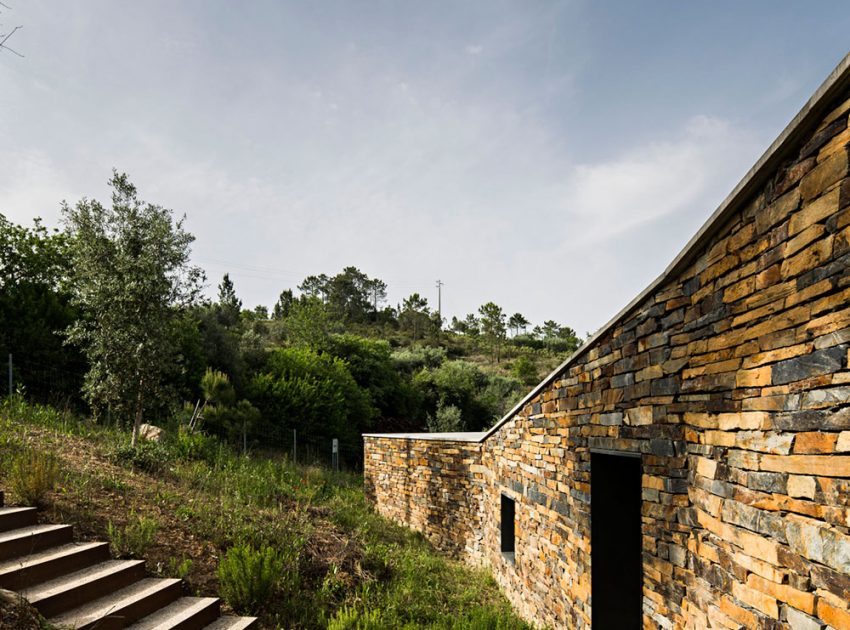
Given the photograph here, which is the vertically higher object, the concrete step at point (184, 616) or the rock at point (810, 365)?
the rock at point (810, 365)

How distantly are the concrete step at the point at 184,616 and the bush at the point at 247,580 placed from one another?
0.87ft

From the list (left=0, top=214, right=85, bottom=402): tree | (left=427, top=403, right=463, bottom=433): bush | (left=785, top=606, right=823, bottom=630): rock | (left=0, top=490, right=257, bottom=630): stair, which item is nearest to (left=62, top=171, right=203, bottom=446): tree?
(left=0, top=214, right=85, bottom=402): tree

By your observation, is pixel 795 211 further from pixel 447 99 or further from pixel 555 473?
pixel 447 99

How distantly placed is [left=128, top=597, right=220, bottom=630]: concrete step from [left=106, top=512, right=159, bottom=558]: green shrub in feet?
2.78

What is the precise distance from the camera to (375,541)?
751 centimetres

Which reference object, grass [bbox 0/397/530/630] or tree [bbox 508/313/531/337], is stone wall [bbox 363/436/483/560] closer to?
grass [bbox 0/397/530/630]

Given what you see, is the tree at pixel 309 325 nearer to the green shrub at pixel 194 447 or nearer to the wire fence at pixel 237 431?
the wire fence at pixel 237 431

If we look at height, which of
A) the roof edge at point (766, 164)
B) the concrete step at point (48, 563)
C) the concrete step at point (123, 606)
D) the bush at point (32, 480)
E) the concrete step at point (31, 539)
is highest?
the roof edge at point (766, 164)

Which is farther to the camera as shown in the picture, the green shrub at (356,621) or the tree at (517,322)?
the tree at (517,322)

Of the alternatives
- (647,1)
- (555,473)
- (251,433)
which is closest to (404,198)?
(647,1)

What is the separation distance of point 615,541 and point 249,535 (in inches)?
179

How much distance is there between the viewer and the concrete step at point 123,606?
3791mm

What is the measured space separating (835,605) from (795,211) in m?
1.48

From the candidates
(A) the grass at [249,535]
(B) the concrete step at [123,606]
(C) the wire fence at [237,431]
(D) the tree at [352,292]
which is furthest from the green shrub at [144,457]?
(D) the tree at [352,292]
